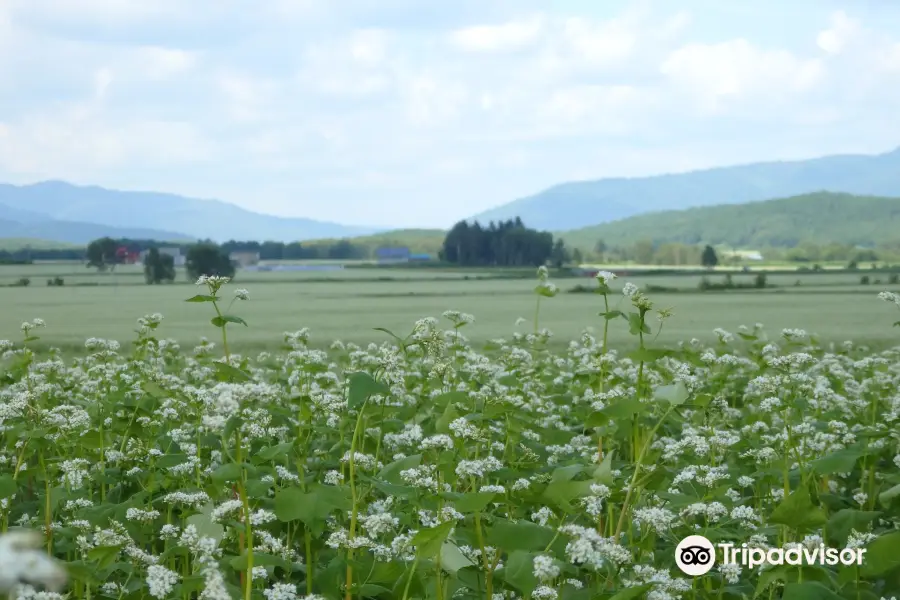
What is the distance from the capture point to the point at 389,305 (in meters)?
9.02

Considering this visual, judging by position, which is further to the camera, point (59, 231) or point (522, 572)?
point (59, 231)

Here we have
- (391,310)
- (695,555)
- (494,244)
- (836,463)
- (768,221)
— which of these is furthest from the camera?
(768,221)

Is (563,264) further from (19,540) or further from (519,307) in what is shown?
(19,540)

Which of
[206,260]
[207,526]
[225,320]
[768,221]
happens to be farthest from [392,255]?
[768,221]

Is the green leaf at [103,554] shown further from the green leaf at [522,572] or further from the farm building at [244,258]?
the farm building at [244,258]

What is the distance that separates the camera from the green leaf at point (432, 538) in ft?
5.54

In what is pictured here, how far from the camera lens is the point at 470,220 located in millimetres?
10477

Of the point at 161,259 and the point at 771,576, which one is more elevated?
the point at 161,259

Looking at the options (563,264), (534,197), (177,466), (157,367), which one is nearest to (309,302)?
(563,264)

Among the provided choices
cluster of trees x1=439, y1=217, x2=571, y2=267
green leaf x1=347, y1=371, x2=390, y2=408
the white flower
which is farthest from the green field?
the white flower

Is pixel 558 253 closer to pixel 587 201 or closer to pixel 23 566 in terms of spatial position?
pixel 23 566

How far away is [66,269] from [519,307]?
4976 millimetres

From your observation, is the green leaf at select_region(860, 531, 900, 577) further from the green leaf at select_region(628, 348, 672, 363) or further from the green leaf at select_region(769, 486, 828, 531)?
the green leaf at select_region(628, 348, 672, 363)

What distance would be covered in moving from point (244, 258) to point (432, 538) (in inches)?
330
